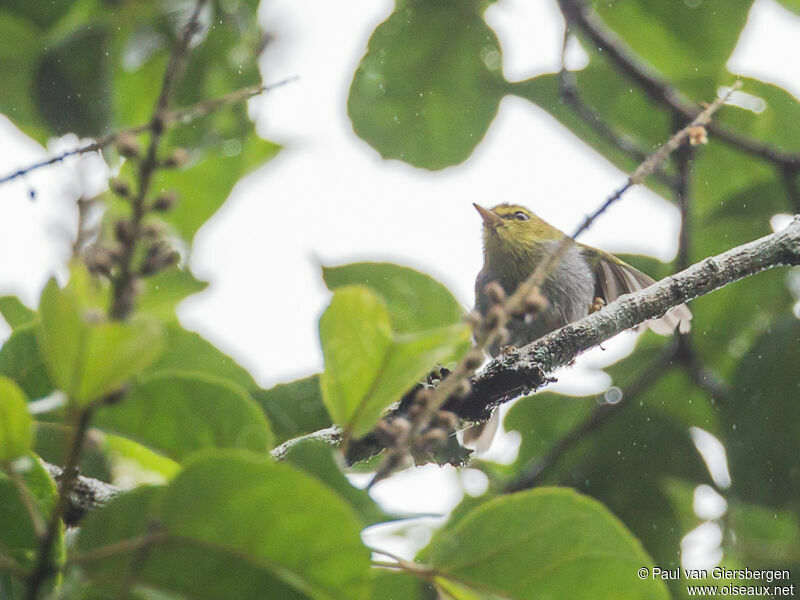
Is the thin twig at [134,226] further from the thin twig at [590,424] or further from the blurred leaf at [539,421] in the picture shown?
the blurred leaf at [539,421]

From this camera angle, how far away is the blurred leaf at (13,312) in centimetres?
149

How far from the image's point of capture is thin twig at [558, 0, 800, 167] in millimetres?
2271

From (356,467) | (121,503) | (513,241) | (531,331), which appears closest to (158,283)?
(356,467)

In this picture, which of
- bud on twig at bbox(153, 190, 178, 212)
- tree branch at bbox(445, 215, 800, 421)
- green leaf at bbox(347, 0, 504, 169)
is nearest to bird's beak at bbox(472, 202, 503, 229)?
green leaf at bbox(347, 0, 504, 169)

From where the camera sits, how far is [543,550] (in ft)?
2.81

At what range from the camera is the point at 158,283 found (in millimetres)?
1564

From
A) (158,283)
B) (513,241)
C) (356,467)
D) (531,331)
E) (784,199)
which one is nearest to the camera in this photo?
(356,467)

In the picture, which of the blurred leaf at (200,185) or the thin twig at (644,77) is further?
the thin twig at (644,77)

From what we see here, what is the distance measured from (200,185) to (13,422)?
1.08 m

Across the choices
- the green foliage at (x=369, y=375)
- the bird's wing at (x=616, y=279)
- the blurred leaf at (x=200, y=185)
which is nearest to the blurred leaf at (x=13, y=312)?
the green foliage at (x=369, y=375)

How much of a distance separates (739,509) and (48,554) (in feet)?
6.85

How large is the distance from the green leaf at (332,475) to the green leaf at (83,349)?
203 millimetres

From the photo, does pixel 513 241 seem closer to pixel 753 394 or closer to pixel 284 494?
pixel 753 394

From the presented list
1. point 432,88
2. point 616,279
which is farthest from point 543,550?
point 432,88
